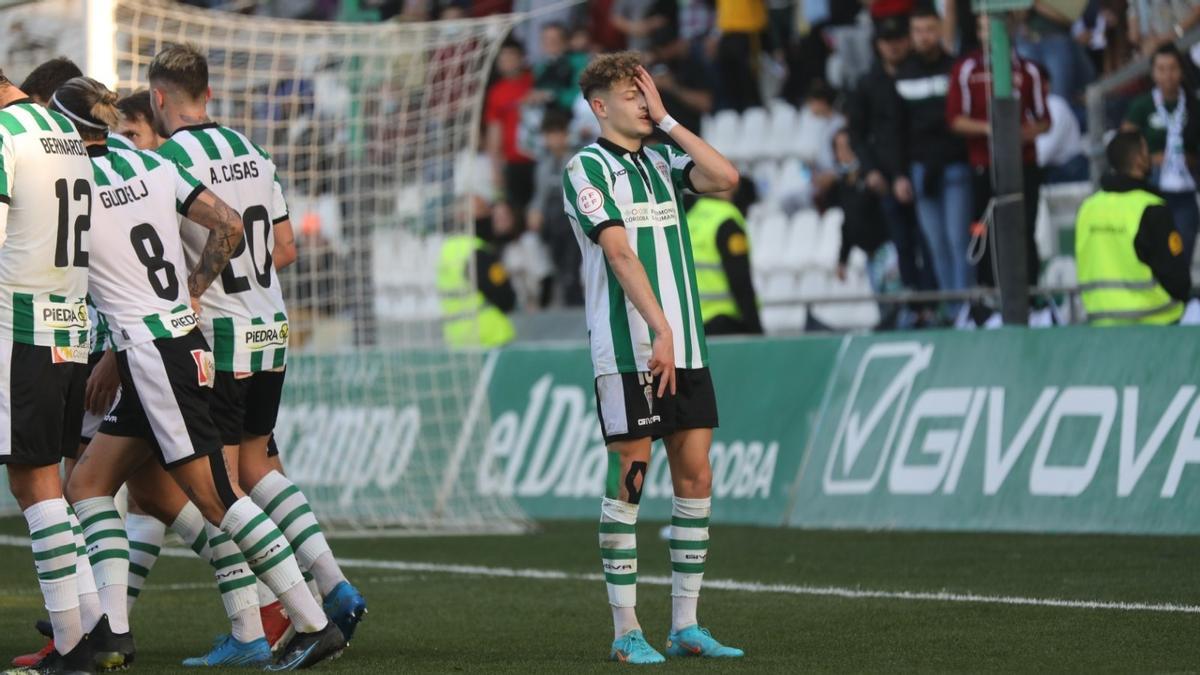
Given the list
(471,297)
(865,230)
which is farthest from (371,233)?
(865,230)

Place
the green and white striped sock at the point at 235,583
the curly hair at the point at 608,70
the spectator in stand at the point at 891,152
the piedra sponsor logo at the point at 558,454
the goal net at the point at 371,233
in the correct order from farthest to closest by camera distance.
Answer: the spectator in stand at the point at 891,152
the goal net at the point at 371,233
the piedra sponsor logo at the point at 558,454
the green and white striped sock at the point at 235,583
the curly hair at the point at 608,70

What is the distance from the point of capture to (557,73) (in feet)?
69.2

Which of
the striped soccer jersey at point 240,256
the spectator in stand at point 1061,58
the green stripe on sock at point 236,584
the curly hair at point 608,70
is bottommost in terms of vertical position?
the green stripe on sock at point 236,584

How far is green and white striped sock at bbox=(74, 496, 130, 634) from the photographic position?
310 inches

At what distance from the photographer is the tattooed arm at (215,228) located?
7.64 meters

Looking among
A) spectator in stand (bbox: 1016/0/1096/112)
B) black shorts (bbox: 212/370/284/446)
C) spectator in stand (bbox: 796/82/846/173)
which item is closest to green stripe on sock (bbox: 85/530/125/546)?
black shorts (bbox: 212/370/284/446)

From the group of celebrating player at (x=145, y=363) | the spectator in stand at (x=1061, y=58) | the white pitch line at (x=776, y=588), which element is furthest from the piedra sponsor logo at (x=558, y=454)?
the group of celebrating player at (x=145, y=363)

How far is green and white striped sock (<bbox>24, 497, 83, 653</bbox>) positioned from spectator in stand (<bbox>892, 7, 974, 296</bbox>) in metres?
9.81

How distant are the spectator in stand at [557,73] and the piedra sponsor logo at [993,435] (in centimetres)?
831

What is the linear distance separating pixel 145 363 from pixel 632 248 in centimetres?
186

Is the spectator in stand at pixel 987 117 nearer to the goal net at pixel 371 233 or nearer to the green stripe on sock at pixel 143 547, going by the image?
the goal net at pixel 371 233

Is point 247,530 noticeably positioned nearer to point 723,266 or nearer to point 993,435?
point 993,435

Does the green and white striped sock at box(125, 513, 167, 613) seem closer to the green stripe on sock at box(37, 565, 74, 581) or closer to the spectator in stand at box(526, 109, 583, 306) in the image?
the green stripe on sock at box(37, 565, 74, 581)

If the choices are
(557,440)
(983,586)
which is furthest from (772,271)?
(983,586)
